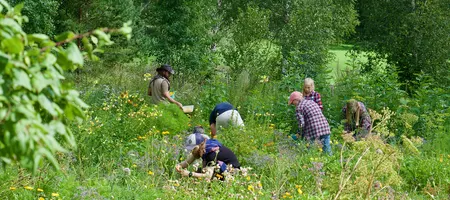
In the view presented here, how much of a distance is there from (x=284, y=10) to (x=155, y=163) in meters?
18.0

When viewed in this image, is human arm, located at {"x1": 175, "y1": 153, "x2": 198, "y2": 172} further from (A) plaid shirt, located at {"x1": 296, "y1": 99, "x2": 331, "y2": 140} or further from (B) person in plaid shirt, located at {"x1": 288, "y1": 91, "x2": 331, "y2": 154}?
(A) plaid shirt, located at {"x1": 296, "y1": 99, "x2": 331, "y2": 140}

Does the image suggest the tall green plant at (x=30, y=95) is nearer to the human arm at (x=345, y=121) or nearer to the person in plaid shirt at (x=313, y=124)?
the person in plaid shirt at (x=313, y=124)

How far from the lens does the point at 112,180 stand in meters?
5.98

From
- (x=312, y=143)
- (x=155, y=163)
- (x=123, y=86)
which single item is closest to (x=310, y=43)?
(x=123, y=86)

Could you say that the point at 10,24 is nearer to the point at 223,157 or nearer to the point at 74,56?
the point at 74,56

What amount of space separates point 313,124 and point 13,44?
660 cm

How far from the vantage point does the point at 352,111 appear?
32.0 feet

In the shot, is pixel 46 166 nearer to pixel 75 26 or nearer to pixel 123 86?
pixel 123 86

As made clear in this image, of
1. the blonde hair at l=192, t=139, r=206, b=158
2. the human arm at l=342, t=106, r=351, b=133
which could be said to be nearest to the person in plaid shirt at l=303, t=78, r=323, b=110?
the human arm at l=342, t=106, r=351, b=133

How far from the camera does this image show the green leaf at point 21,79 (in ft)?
6.89

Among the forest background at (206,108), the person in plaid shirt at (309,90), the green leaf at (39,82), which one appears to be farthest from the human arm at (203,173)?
the green leaf at (39,82)

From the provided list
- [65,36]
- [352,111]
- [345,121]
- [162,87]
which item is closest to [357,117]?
[352,111]

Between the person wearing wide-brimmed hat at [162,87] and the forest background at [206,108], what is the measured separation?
0.60ft

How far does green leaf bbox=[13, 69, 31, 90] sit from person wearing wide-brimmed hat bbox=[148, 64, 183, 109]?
8138 mm
